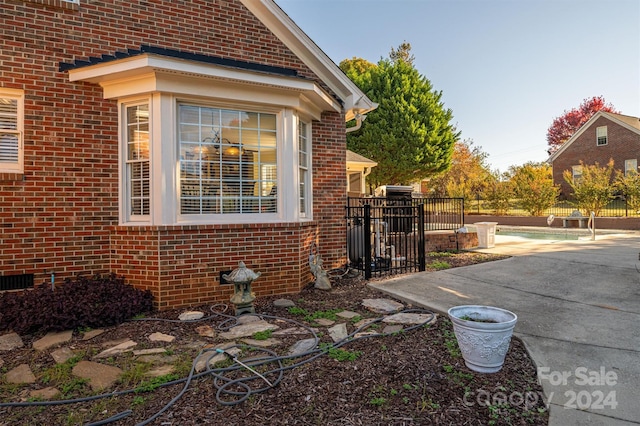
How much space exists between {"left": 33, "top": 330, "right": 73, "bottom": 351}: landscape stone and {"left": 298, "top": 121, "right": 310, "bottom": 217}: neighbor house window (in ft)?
12.4

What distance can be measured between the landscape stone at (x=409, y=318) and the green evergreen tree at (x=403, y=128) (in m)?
17.7

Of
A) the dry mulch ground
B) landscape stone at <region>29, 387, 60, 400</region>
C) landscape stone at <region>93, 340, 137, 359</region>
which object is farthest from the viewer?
landscape stone at <region>93, 340, 137, 359</region>

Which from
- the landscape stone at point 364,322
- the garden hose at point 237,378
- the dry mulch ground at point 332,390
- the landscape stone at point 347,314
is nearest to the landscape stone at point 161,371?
the dry mulch ground at point 332,390

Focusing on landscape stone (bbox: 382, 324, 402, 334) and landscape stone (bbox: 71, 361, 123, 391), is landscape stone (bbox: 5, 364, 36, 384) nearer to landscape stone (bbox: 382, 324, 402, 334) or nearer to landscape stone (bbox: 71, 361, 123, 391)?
landscape stone (bbox: 71, 361, 123, 391)

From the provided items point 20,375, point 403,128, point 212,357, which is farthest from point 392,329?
point 403,128

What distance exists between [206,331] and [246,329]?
45 centimetres

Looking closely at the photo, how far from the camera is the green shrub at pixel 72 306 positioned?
4.04 meters

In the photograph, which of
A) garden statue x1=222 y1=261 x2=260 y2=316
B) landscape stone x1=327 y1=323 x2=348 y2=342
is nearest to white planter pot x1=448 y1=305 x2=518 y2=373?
landscape stone x1=327 y1=323 x2=348 y2=342

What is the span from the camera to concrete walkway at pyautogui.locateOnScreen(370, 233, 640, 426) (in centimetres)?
249

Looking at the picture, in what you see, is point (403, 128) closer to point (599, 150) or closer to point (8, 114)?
point (599, 150)

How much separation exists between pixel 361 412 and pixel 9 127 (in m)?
5.78

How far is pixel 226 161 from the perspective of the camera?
547 centimetres

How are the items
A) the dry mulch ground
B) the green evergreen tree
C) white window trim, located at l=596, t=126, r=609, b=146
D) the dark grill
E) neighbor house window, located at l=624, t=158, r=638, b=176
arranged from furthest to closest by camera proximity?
white window trim, located at l=596, t=126, r=609, b=146, neighbor house window, located at l=624, t=158, r=638, b=176, the green evergreen tree, the dark grill, the dry mulch ground

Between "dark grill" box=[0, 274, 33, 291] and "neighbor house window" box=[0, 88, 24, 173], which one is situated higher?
"neighbor house window" box=[0, 88, 24, 173]
